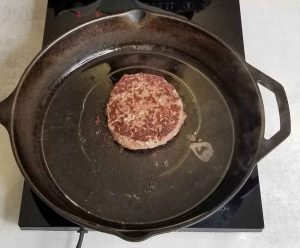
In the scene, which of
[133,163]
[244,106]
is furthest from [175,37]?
[133,163]

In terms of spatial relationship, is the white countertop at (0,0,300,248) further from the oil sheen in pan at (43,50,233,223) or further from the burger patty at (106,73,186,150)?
the burger patty at (106,73,186,150)

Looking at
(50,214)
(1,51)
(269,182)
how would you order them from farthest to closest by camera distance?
(1,51) < (269,182) < (50,214)

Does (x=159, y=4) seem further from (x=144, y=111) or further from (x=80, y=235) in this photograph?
(x=80, y=235)

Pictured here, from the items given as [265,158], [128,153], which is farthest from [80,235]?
[265,158]

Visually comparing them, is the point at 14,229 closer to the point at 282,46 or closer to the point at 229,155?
the point at 229,155

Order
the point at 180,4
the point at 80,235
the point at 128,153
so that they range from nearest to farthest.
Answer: the point at 80,235 < the point at 128,153 < the point at 180,4

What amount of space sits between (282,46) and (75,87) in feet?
2.27

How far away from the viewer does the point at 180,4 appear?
1295 mm

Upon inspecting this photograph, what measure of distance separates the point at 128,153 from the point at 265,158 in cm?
39

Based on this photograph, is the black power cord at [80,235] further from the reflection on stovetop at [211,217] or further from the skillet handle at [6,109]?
the skillet handle at [6,109]

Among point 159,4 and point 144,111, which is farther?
point 159,4

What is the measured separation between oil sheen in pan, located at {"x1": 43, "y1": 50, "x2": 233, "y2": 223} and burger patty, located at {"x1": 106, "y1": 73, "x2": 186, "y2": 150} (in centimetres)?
3

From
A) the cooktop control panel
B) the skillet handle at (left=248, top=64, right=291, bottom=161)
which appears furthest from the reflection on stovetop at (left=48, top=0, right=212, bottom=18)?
the skillet handle at (left=248, top=64, right=291, bottom=161)

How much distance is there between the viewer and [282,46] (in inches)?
52.0
